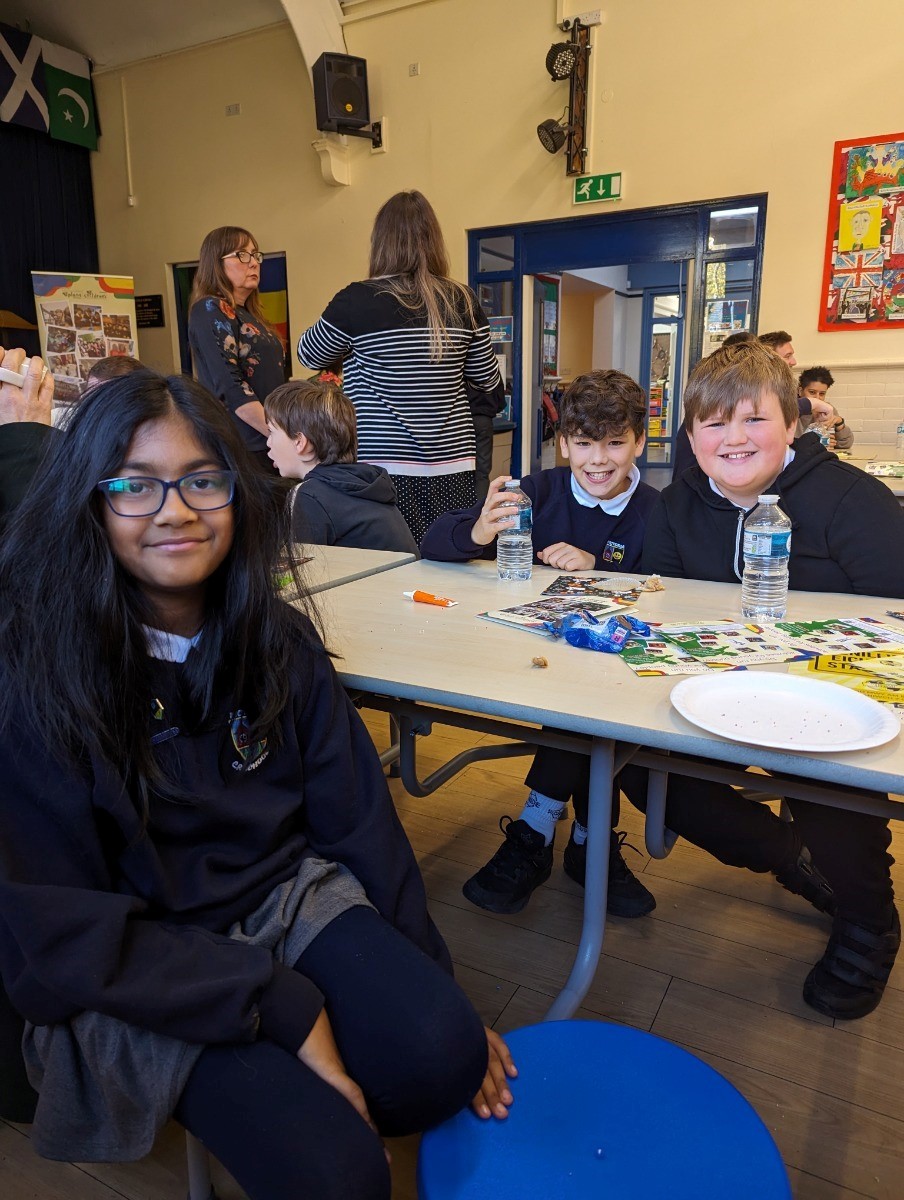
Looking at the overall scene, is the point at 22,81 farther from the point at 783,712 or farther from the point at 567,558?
the point at 783,712

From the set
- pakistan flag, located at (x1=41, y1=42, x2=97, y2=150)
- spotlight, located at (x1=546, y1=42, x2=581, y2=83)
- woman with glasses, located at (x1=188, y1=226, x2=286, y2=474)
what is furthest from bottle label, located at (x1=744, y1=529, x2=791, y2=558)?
pakistan flag, located at (x1=41, y1=42, x2=97, y2=150)

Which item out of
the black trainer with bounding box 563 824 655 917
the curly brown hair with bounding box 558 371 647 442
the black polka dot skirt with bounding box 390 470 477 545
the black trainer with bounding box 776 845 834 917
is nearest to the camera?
the black trainer with bounding box 776 845 834 917

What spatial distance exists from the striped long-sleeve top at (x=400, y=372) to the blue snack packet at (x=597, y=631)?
1236 mm

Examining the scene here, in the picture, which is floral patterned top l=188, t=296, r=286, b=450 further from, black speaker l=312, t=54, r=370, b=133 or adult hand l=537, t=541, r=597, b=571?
black speaker l=312, t=54, r=370, b=133

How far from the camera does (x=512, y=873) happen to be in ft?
5.59

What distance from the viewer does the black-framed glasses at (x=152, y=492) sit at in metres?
0.92

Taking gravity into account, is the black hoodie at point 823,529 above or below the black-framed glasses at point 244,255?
below

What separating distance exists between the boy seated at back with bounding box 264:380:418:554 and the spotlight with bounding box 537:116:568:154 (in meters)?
3.30

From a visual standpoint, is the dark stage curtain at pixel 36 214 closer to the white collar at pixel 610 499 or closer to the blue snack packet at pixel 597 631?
the white collar at pixel 610 499

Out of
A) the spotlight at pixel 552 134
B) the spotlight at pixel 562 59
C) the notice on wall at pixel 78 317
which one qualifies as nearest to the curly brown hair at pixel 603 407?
the spotlight at pixel 552 134

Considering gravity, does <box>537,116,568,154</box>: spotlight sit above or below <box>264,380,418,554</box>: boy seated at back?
above

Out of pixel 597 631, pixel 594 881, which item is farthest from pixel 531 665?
pixel 594 881

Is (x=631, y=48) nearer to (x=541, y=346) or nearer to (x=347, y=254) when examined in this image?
(x=541, y=346)

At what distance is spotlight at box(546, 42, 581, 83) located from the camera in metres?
4.54
